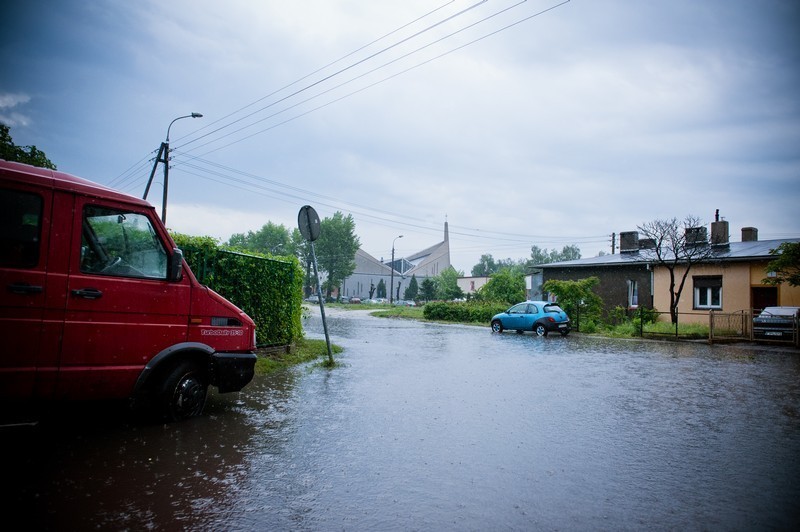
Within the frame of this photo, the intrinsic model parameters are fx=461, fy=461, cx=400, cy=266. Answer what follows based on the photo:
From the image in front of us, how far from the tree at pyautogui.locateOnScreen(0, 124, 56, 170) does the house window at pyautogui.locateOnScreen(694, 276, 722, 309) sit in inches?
1235

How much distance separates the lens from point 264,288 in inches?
404

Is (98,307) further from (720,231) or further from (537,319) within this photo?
(720,231)

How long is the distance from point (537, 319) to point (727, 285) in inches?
514

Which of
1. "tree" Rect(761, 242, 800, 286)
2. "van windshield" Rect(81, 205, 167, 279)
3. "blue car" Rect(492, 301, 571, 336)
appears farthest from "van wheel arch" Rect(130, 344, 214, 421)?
"tree" Rect(761, 242, 800, 286)

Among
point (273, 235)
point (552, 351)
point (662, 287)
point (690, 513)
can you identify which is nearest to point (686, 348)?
point (552, 351)

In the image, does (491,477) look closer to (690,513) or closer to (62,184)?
(690,513)

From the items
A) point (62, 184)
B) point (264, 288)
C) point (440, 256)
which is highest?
point (440, 256)

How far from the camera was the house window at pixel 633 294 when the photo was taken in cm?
2984

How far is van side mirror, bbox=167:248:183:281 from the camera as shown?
17.1ft

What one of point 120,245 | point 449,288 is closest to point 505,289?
point 449,288

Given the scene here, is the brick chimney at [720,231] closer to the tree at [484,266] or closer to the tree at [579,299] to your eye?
the tree at [579,299]

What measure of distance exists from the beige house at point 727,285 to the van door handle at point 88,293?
2538 centimetres

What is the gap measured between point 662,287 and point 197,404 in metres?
29.5

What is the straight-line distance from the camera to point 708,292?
27016 mm
